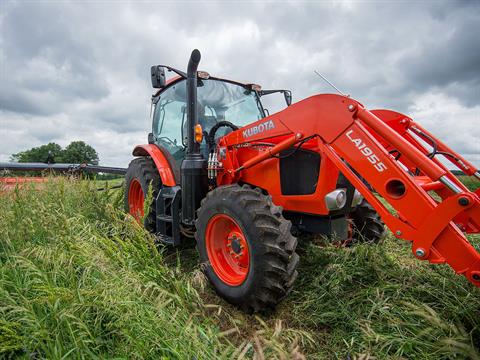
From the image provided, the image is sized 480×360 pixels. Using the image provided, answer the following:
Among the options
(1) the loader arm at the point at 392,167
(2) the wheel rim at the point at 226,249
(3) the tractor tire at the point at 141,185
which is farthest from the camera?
(3) the tractor tire at the point at 141,185

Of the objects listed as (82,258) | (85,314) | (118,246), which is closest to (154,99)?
(118,246)

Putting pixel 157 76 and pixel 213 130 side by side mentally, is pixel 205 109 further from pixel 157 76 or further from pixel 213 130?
pixel 157 76

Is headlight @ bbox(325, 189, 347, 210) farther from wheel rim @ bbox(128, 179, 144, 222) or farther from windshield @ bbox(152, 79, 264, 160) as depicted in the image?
wheel rim @ bbox(128, 179, 144, 222)

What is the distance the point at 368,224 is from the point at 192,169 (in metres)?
2.23

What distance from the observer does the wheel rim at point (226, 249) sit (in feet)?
9.93

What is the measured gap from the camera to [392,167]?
7.48ft

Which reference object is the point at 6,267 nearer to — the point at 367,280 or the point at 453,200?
the point at 367,280

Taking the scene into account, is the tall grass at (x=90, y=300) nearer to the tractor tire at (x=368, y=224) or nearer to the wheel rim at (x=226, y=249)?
the wheel rim at (x=226, y=249)

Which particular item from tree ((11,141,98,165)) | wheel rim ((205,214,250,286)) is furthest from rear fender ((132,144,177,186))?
tree ((11,141,98,165))

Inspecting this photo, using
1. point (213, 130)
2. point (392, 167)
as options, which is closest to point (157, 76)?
point (213, 130)

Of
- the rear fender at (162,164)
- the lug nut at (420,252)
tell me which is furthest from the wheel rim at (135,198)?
the lug nut at (420,252)

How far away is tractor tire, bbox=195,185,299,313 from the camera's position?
2.62 metres

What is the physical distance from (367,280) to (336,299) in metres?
0.42

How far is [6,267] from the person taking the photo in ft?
8.84
